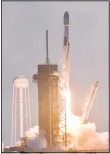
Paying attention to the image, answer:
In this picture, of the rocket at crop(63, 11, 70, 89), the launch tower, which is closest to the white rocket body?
the rocket at crop(63, 11, 70, 89)

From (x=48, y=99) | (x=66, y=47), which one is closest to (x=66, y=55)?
(x=66, y=47)

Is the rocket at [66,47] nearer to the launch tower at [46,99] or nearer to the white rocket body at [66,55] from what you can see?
the white rocket body at [66,55]

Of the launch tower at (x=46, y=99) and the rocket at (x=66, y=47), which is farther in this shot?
the rocket at (x=66, y=47)

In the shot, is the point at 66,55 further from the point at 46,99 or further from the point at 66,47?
the point at 46,99

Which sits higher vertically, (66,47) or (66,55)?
(66,47)

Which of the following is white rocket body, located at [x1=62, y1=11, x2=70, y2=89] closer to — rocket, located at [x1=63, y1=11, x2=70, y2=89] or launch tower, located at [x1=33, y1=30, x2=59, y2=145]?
rocket, located at [x1=63, y1=11, x2=70, y2=89]

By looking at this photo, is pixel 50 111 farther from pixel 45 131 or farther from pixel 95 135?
pixel 95 135

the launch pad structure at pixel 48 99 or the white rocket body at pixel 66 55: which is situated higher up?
the white rocket body at pixel 66 55

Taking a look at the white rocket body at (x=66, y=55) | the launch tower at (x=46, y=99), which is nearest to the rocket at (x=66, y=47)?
the white rocket body at (x=66, y=55)

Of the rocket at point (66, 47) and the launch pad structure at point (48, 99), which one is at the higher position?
the rocket at point (66, 47)

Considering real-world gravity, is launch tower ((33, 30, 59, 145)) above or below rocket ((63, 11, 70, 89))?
below

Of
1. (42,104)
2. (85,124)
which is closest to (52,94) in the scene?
(42,104)
